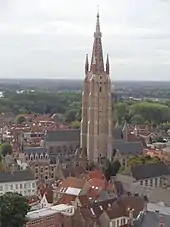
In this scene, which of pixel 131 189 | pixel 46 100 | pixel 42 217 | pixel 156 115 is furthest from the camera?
pixel 46 100

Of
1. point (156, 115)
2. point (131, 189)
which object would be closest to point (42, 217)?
point (131, 189)

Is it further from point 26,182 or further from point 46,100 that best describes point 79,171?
point 46,100

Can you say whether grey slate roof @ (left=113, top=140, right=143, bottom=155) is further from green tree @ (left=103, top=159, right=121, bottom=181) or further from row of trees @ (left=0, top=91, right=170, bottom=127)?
row of trees @ (left=0, top=91, right=170, bottom=127)

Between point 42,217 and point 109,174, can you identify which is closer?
point 42,217

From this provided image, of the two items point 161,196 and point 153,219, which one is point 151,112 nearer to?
point 161,196

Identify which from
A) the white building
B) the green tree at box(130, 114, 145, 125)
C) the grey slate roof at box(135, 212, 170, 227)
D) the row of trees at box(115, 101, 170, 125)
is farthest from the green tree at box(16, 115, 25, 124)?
the grey slate roof at box(135, 212, 170, 227)

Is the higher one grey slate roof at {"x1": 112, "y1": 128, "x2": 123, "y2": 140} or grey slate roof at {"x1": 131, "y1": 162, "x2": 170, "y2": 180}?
grey slate roof at {"x1": 112, "y1": 128, "x2": 123, "y2": 140}
